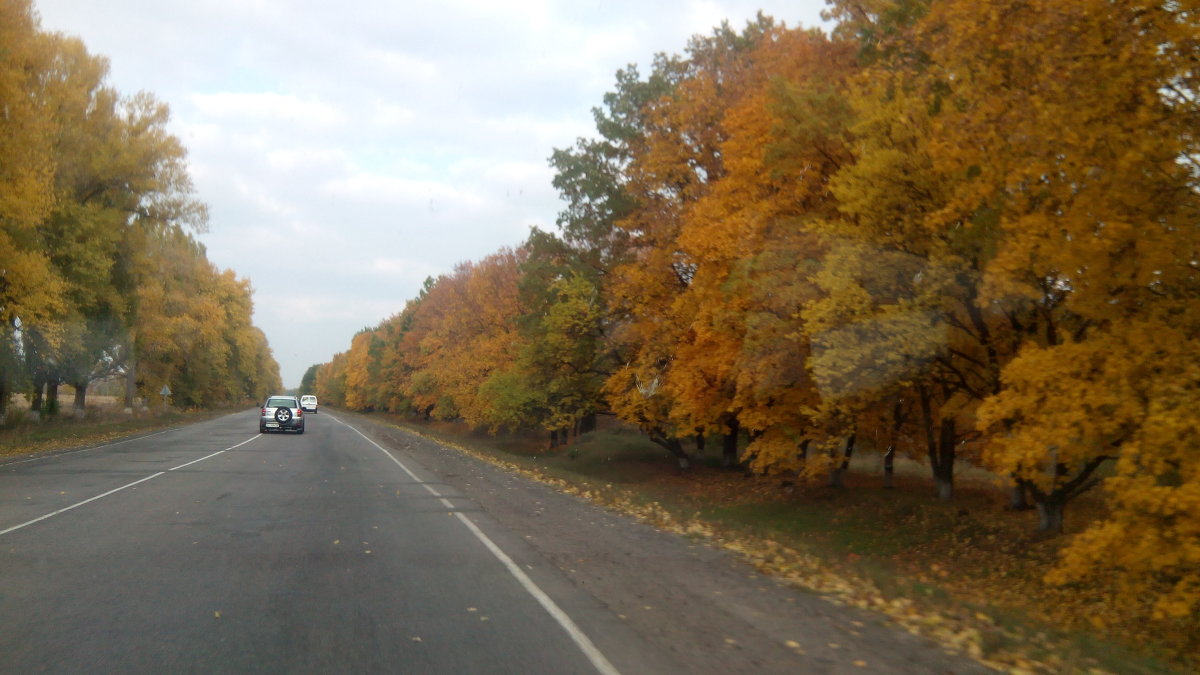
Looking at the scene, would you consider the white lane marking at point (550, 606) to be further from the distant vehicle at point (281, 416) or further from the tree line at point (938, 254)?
the distant vehicle at point (281, 416)

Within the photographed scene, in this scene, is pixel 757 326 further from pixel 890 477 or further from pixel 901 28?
pixel 890 477

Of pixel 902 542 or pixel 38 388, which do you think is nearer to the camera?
pixel 902 542

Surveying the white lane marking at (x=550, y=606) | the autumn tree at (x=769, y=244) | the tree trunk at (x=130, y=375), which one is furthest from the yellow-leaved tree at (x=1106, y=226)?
the tree trunk at (x=130, y=375)

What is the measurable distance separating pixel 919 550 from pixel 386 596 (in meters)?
13.1

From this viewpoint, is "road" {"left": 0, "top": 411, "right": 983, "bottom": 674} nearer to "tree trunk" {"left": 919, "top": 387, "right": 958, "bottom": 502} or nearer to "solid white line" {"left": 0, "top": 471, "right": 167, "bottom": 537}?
"solid white line" {"left": 0, "top": 471, "right": 167, "bottom": 537}

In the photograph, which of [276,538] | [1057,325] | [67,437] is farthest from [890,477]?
[67,437]

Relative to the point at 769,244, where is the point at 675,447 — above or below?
below

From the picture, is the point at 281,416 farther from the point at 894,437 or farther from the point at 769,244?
the point at 769,244

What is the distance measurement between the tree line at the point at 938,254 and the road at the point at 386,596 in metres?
4.79

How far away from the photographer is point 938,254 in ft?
46.3

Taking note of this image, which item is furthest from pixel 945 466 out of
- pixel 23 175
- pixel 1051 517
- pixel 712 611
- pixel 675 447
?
pixel 23 175

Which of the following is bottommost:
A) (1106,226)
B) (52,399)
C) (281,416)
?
(281,416)

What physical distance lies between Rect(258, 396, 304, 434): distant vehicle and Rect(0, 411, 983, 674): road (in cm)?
2369

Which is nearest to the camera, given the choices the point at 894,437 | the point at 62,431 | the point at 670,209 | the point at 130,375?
the point at 894,437
